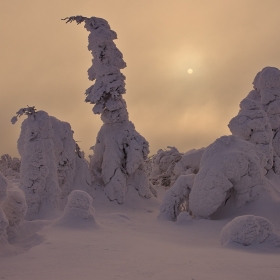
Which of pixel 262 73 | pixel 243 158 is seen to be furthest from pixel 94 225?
pixel 262 73

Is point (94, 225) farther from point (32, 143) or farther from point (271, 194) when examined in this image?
point (271, 194)

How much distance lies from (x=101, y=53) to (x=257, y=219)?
1042 cm

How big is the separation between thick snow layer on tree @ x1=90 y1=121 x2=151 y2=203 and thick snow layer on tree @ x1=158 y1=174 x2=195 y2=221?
330cm

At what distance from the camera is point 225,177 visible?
10219 millimetres

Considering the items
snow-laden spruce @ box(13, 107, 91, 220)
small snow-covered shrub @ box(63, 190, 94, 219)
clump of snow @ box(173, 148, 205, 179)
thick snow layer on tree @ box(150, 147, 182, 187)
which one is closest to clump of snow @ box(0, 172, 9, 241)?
small snow-covered shrub @ box(63, 190, 94, 219)

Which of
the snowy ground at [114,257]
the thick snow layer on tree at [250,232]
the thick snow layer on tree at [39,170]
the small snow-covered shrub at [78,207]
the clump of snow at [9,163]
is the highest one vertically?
the clump of snow at [9,163]

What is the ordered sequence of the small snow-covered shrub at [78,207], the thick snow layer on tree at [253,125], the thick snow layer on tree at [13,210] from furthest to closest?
1. the thick snow layer on tree at [253,125]
2. the small snow-covered shrub at [78,207]
3. the thick snow layer on tree at [13,210]

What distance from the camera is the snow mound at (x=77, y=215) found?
310 inches

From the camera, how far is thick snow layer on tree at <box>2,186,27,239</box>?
21.9 ft

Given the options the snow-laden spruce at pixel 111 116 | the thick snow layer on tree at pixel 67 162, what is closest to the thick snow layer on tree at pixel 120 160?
the snow-laden spruce at pixel 111 116

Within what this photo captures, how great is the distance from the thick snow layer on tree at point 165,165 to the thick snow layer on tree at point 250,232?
12.8m

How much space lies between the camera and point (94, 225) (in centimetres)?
792

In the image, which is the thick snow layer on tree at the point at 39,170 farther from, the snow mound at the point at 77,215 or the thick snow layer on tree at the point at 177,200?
the thick snow layer on tree at the point at 177,200

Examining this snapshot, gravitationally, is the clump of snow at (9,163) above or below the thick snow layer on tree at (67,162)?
above
